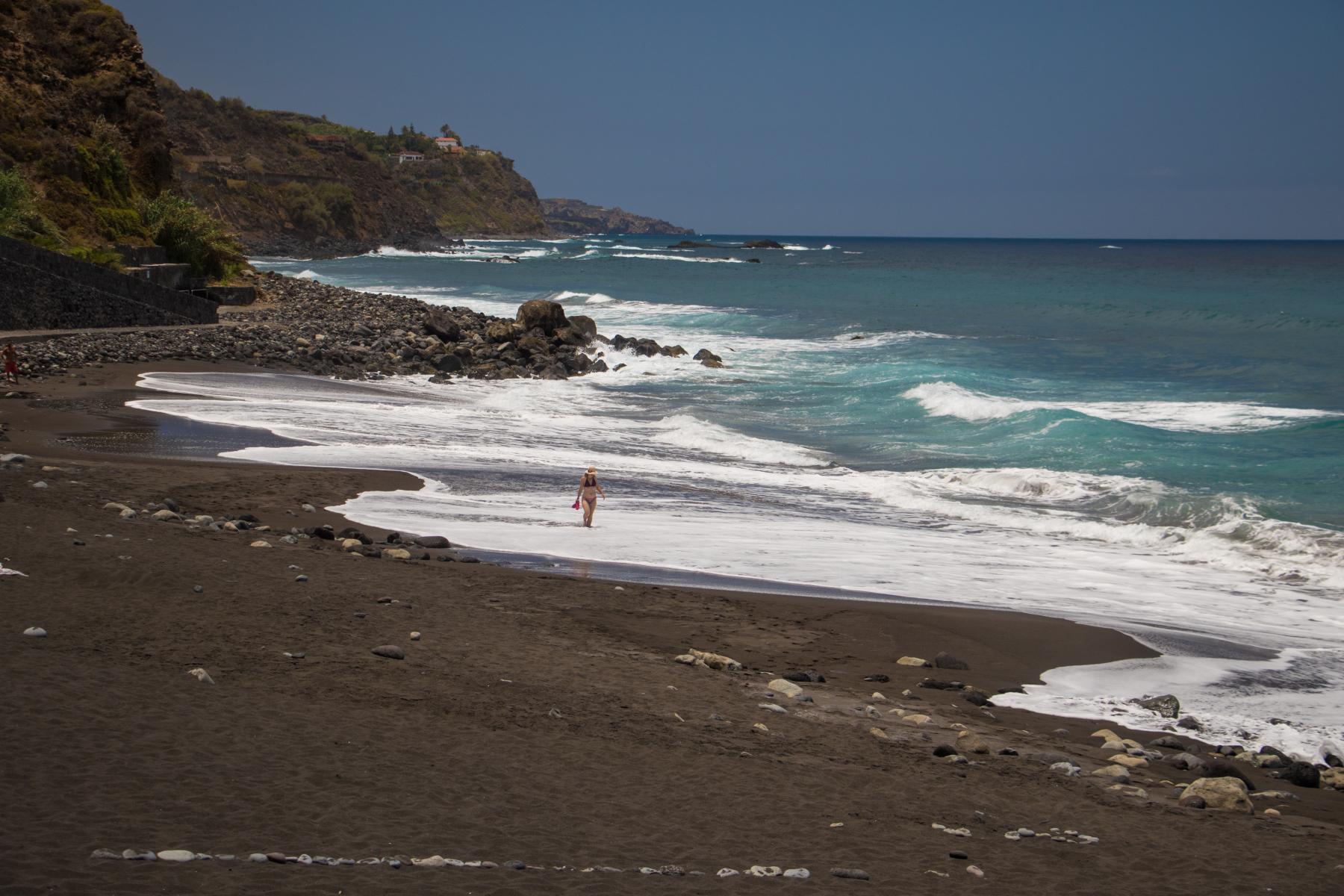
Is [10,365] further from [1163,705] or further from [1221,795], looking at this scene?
[1221,795]

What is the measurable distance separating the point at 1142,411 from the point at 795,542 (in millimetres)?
15474

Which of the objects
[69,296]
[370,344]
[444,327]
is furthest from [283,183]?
[69,296]

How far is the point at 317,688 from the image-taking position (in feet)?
23.0

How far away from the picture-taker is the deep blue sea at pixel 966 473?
11312 mm

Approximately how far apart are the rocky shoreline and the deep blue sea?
4.28 ft

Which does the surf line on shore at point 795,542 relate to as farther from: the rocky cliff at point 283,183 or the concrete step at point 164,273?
the rocky cliff at point 283,183

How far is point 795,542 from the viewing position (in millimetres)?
13578

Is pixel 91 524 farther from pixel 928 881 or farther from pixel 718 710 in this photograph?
pixel 928 881

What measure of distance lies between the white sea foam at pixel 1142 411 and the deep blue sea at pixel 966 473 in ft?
0.37

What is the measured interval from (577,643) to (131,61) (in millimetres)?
41377

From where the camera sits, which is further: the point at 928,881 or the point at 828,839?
the point at 828,839

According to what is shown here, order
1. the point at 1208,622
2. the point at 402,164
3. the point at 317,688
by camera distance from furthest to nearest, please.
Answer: the point at 402,164 < the point at 1208,622 < the point at 317,688

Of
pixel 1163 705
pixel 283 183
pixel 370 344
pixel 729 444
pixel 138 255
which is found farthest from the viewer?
pixel 283 183

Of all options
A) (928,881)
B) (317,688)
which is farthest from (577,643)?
(928,881)
